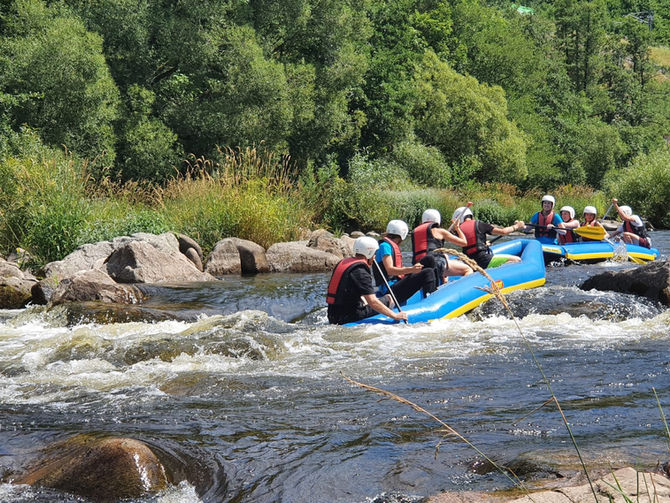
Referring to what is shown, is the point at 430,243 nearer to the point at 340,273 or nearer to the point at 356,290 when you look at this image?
the point at 356,290

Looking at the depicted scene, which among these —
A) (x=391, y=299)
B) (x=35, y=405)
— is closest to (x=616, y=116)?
(x=391, y=299)

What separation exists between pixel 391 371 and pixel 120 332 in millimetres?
3207

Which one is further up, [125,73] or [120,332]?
[125,73]

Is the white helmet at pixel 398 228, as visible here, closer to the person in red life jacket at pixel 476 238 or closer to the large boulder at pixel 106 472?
the person in red life jacket at pixel 476 238

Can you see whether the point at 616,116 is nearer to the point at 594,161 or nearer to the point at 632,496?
the point at 594,161

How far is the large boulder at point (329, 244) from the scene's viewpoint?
1411 cm

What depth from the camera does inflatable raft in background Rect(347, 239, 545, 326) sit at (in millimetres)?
8266

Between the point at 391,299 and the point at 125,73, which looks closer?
the point at 391,299

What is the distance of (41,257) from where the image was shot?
1231 cm

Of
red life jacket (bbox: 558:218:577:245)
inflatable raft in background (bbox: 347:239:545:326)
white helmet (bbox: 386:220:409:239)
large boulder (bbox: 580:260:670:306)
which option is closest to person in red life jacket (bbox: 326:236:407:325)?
inflatable raft in background (bbox: 347:239:545:326)

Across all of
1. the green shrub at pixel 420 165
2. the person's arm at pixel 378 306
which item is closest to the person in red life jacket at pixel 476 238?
the person's arm at pixel 378 306

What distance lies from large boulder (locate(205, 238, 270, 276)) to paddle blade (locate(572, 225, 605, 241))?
18.2ft

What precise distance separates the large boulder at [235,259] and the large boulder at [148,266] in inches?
31.5

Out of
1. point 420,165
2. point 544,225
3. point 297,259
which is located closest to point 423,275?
point 297,259
